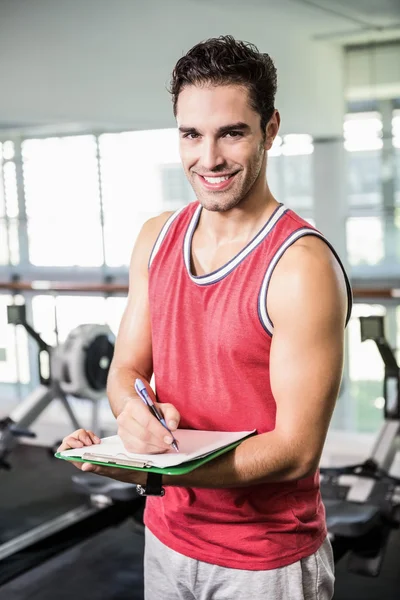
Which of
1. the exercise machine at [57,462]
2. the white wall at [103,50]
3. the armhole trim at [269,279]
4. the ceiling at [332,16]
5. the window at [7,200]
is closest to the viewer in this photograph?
the armhole trim at [269,279]

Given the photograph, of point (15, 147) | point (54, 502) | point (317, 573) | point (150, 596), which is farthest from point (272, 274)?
point (15, 147)

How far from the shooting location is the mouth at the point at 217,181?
121cm

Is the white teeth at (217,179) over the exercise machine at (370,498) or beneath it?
over

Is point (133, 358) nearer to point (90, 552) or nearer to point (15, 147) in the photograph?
point (90, 552)

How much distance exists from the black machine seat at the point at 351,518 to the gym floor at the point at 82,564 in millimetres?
238

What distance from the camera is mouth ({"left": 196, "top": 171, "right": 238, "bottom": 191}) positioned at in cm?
121

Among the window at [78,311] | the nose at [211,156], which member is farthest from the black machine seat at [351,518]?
the window at [78,311]

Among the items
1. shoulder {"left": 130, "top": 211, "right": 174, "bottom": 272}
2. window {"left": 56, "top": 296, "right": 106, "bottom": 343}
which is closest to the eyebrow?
shoulder {"left": 130, "top": 211, "right": 174, "bottom": 272}

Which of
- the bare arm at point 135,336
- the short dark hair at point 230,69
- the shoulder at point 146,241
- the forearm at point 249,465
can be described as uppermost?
the short dark hair at point 230,69

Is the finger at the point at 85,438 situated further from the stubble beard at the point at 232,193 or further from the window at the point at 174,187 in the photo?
the window at the point at 174,187

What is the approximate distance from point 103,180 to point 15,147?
160cm

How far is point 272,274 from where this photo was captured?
1.17m

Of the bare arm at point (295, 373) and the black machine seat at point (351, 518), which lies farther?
the black machine seat at point (351, 518)

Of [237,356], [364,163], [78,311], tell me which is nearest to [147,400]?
[237,356]
